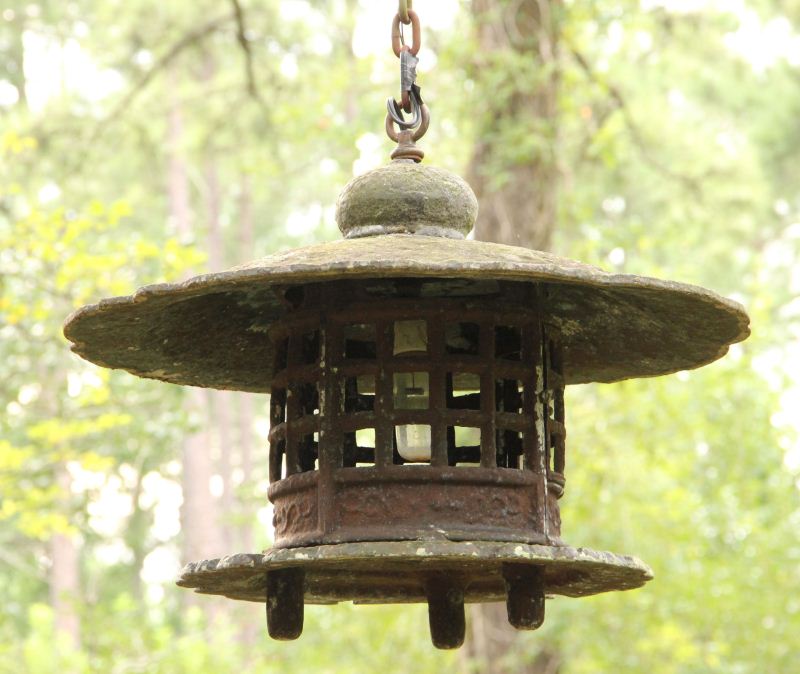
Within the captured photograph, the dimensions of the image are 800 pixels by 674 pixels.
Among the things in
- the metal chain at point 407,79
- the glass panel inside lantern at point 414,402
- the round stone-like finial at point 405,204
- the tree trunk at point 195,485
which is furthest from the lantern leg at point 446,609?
the tree trunk at point 195,485

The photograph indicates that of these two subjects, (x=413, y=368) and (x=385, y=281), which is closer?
(x=413, y=368)

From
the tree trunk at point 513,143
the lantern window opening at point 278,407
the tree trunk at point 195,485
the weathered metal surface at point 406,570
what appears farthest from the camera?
the tree trunk at point 195,485

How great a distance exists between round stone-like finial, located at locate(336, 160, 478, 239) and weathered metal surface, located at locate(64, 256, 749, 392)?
14 cm

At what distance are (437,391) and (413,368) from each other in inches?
2.8

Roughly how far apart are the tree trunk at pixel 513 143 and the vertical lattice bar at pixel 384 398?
4283mm

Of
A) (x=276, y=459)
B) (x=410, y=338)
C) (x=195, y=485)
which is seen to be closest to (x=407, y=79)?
(x=410, y=338)

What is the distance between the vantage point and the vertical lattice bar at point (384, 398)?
271cm

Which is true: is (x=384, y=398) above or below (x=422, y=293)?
below

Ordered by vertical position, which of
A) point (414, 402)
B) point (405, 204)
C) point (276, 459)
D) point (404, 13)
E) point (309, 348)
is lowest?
point (276, 459)

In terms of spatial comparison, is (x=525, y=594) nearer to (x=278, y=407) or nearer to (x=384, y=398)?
(x=384, y=398)

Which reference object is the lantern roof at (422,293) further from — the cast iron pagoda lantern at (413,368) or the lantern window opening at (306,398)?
the lantern window opening at (306,398)

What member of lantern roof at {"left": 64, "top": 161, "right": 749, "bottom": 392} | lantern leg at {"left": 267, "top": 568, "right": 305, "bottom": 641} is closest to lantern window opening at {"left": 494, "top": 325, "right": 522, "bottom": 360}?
lantern roof at {"left": 64, "top": 161, "right": 749, "bottom": 392}

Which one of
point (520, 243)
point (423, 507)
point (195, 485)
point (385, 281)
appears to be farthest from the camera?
point (195, 485)

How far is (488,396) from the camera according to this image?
9.19ft
